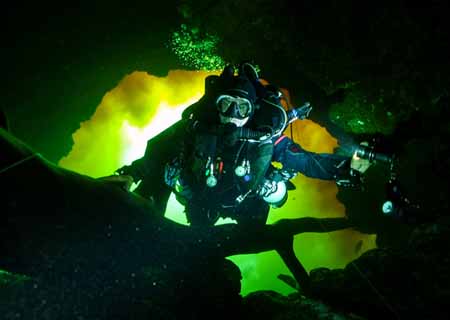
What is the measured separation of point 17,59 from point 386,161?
753 cm

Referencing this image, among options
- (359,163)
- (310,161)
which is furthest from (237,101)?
(359,163)

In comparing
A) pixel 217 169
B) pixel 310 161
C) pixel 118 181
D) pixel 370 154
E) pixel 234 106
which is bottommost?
pixel 118 181

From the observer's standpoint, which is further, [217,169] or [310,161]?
[310,161]

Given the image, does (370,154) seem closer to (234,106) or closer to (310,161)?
(310,161)

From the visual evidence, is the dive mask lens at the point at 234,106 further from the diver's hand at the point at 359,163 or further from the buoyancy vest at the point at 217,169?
the diver's hand at the point at 359,163

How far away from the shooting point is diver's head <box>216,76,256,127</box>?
4479 mm

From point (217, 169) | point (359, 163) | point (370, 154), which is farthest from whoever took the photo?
point (217, 169)

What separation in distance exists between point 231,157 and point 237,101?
0.93 m

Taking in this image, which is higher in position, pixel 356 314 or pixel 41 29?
pixel 41 29

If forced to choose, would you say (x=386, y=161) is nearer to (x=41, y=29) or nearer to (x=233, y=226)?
(x=233, y=226)

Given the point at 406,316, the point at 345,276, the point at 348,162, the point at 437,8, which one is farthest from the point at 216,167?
the point at 437,8

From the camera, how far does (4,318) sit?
7.23 ft

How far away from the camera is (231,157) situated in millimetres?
4797

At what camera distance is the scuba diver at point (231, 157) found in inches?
180
